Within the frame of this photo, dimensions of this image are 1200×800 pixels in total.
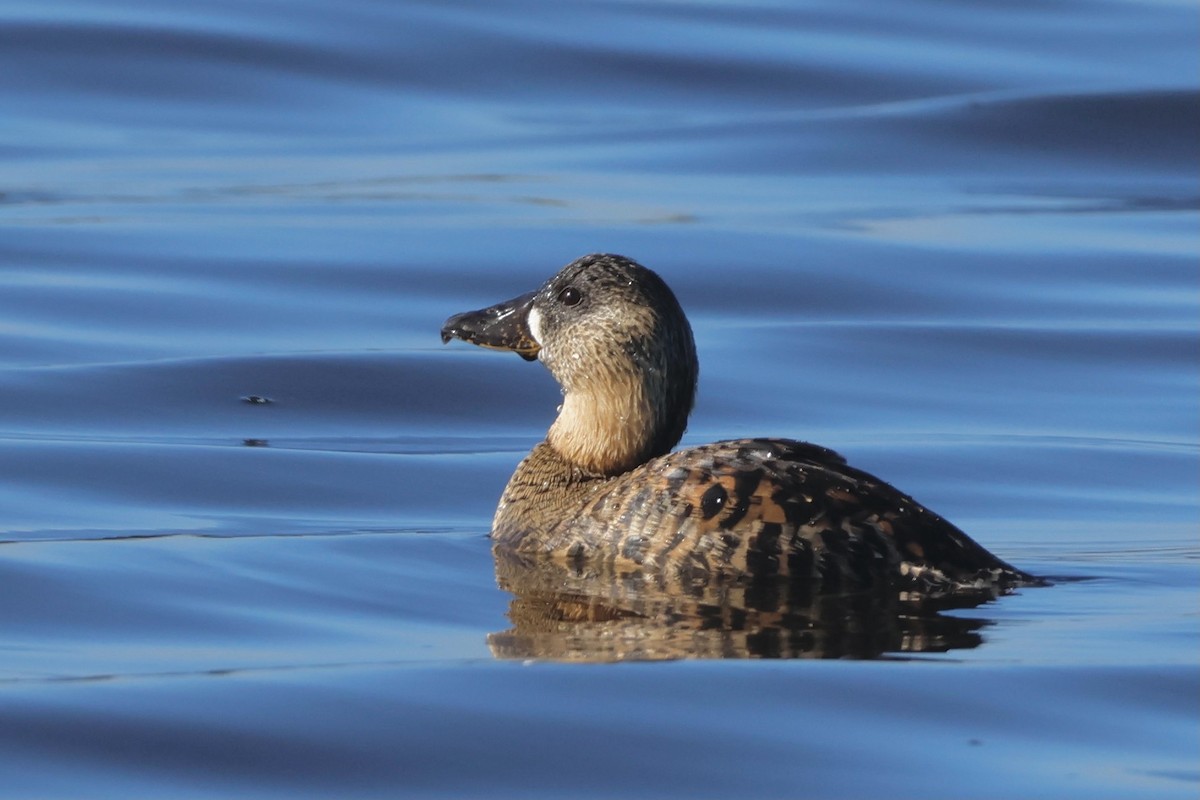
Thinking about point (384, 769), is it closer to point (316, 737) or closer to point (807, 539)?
point (316, 737)

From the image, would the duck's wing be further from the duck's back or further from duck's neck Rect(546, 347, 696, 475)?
duck's neck Rect(546, 347, 696, 475)

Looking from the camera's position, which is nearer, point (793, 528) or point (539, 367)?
point (793, 528)

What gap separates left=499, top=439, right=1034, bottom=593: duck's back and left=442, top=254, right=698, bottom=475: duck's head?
2.33ft

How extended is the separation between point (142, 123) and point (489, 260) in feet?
16.4

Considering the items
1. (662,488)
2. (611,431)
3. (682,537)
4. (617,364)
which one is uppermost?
(617,364)

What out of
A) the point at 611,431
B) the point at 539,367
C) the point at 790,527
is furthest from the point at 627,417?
the point at 539,367

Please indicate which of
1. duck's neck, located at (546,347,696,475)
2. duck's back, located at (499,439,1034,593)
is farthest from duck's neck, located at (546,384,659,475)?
duck's back, located at (499,439,1034,593)

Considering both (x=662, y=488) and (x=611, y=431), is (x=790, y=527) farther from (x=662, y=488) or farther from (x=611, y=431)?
(x=611, y=431)

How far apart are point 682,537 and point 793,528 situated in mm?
372

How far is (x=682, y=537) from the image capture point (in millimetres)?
7109

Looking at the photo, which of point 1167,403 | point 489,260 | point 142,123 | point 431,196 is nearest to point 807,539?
point 1167,403

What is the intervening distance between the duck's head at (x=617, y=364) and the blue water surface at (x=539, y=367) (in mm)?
590

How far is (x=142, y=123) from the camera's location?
17.9 metres

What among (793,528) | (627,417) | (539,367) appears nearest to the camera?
(793,528)
